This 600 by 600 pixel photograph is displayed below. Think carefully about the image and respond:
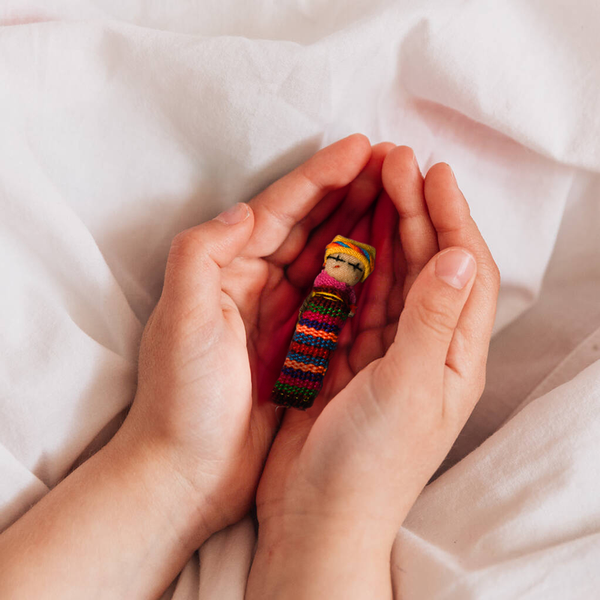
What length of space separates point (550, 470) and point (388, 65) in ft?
2.31

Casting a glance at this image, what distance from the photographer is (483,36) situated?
93 cm

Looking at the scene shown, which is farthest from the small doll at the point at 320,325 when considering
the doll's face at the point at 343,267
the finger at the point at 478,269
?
the finger at the point at 478,269

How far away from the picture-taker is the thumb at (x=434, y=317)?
76 cm

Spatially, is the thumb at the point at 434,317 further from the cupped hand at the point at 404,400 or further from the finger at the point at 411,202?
the finger at the point at 411,202

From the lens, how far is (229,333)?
0.84m

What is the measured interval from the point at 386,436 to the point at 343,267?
28 cm

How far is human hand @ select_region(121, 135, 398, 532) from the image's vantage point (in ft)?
2.66

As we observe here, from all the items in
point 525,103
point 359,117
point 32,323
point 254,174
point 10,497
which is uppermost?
point 525,103

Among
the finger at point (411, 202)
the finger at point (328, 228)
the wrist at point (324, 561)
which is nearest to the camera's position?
the wrist at point (324, 561)

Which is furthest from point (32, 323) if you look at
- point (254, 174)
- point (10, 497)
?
point (254, 174)

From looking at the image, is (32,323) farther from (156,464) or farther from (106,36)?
(106,36)

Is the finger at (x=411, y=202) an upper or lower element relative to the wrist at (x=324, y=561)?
upper

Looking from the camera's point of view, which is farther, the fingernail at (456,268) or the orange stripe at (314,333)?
the orange stripe at (314,333)

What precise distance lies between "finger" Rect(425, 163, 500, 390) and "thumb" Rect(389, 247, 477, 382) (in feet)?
0.20
